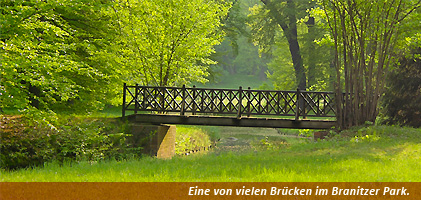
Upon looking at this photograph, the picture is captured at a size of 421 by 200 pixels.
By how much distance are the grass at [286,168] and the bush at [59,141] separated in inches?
130

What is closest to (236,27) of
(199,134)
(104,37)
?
(199,134)

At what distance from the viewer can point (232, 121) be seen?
67.8 feet

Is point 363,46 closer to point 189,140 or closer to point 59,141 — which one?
point 189,140

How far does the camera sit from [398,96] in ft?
69.3

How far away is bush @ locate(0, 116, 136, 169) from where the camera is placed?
50.5 ft

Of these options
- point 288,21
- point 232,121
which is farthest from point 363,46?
point 288,21

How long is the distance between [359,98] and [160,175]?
477 inches

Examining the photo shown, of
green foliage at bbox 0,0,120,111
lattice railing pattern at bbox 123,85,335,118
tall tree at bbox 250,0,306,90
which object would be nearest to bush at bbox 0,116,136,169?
green foliage at bbox 0,0,120,111

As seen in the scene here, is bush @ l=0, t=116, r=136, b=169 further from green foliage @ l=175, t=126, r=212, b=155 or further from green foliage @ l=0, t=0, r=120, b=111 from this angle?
green foliage @ l=175, t=126, r=212, b=155

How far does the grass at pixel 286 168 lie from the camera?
31.6 feet
